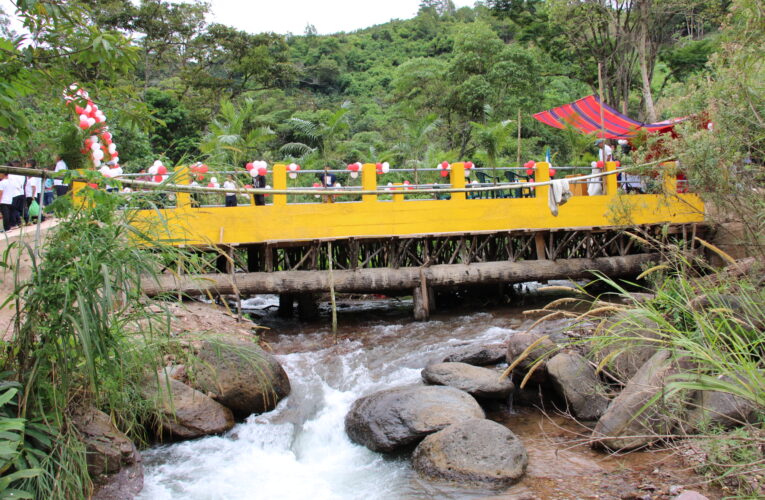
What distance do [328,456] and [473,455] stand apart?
1.71 metres

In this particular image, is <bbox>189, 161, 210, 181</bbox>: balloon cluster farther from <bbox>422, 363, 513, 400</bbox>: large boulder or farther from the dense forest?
the dense forest

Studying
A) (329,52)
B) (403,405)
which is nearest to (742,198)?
(403,405)

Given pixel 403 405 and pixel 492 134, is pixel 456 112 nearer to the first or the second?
pixel 492 134

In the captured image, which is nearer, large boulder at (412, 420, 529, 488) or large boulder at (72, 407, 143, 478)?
large boulder at (72, 407, 143, 478)

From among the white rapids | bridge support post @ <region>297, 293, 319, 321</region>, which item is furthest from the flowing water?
bridge support post @ <region>297, 293, 319, 321</region>

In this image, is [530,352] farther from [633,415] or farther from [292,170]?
[292,170]

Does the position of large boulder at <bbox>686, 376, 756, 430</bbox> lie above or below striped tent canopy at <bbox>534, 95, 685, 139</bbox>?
below

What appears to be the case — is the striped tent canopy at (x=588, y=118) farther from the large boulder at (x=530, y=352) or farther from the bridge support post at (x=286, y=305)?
the large boulder at (x=530, y=352)

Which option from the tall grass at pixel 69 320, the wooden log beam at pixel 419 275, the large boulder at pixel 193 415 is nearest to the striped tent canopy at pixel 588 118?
the wooden log beam at pixel 419 275

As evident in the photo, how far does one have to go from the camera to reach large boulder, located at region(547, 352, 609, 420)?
21.6 ft

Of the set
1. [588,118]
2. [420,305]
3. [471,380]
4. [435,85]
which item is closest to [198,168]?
[471,380]

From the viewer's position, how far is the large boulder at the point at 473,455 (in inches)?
210

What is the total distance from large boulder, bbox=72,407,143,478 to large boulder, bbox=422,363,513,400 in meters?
3.61

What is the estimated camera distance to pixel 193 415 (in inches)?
253
